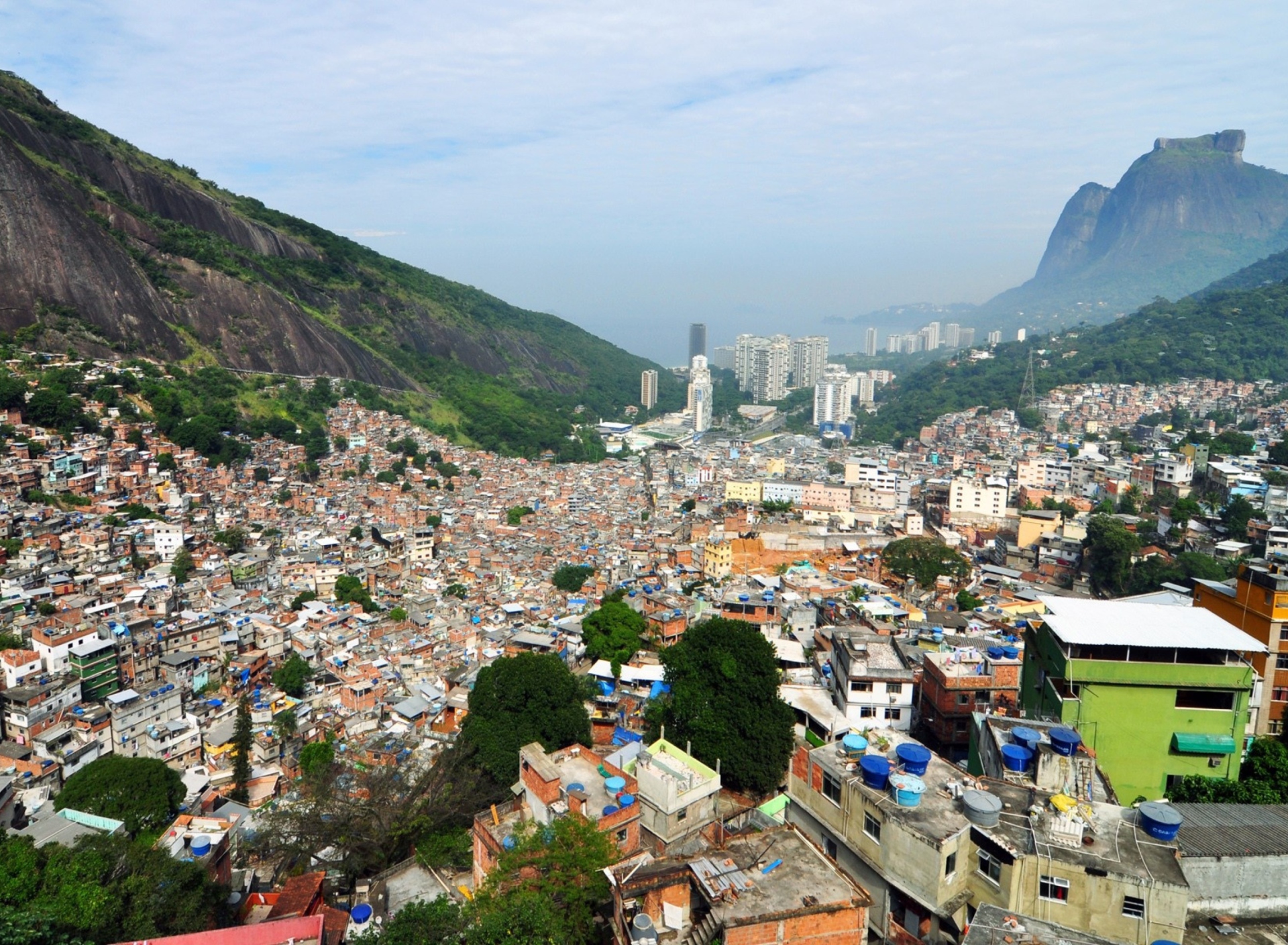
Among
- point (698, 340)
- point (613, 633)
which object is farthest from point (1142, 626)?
point (698, 340)

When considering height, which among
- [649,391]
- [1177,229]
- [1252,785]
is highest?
[1177,229]

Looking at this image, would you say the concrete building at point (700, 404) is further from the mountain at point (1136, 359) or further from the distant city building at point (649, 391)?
the mountain at point (1136, 359)

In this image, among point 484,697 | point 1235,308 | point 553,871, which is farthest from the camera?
point 1235,308

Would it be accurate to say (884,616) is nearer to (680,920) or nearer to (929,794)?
(929,794)

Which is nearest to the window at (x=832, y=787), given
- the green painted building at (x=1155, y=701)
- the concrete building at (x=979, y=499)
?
the green painted building at (x=1155, y=701)

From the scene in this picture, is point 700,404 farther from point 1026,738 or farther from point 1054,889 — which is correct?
point 1054,889

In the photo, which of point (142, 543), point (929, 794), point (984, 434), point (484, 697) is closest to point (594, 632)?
point (484, 697)
